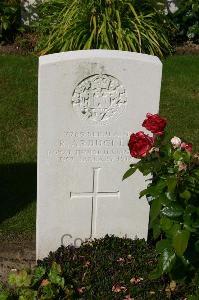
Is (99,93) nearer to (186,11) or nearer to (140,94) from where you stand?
(140,94)

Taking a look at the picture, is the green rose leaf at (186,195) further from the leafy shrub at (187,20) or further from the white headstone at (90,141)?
the leafy shrub at (187,20)

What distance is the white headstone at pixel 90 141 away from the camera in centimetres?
427

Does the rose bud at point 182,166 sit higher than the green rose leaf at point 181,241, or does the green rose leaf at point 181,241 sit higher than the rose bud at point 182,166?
the rose bud at point 182,166

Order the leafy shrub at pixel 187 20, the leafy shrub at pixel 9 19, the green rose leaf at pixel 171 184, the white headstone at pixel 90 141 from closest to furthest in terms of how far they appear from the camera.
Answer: the green rose leaf at pixel 171 184
the white headstone at pixel 90 141
the leafy shrub at pixel 9 19
the leafy shrub at pixel 187 20

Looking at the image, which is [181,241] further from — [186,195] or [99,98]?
[99,98]

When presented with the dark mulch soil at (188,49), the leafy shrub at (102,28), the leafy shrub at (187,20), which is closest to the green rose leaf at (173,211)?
the leafy shrub at (102,28)

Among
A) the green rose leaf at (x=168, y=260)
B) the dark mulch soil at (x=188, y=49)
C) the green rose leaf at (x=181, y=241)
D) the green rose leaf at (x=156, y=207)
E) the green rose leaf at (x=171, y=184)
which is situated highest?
the dark mulch soil at (x=188, y=49)

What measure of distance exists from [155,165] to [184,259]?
23.0 inches

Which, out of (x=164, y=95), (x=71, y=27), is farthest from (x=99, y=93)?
(x=71, y=27)

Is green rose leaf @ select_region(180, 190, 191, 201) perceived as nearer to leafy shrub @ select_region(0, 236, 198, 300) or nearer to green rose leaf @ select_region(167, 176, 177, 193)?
green rose leaf @ select_region(167, 176, 177, 193)

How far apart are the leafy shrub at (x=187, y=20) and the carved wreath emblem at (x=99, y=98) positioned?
18.6 feet

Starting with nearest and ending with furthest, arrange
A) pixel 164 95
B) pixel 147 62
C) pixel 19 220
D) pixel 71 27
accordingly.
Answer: pixel 147 62 → pixel 19 220 → pixel 164 95 → pixel 71 27

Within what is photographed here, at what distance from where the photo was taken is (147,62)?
429 centimetres

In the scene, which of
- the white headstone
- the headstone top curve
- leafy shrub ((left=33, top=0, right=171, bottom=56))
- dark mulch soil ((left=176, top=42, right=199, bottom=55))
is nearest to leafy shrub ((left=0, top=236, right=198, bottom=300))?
the white headstone
